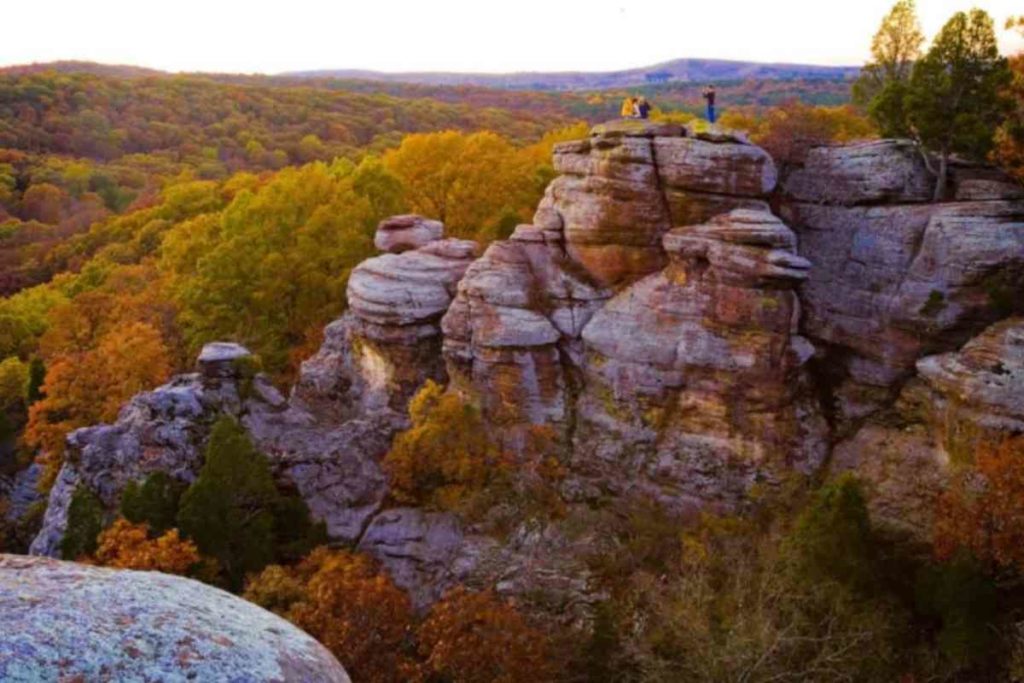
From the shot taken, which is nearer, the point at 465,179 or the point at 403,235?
the point at 403,235

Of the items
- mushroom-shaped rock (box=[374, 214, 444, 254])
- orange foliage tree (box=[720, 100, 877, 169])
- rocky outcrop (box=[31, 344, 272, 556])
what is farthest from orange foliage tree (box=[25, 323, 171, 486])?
orange foliage tree (box=[720, 100, 877, 169])

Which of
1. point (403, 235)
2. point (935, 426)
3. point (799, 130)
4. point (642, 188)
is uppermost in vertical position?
point (799, 130)

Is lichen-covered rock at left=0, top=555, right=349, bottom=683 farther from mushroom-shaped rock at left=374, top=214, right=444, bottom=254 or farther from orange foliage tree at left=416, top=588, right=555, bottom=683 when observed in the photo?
mushroom-shaped rock at left=374, top=214, right=444, bottom=254

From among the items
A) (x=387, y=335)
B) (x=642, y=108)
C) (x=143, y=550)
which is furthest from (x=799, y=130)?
(x=143, y=550)

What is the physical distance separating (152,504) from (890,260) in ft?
72.0

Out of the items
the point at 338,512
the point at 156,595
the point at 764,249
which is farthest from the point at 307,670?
the point at 764,249

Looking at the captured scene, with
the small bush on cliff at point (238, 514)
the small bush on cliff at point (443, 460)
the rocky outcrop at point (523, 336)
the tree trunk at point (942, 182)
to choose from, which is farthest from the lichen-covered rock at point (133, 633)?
the tree trunk at point (942, 182)

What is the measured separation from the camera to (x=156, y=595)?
11.7 m

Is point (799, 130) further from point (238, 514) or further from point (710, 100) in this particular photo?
point (238, 514)

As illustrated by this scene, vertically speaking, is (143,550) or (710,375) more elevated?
(710,375)

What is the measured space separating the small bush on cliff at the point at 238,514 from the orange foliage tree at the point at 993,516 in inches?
656

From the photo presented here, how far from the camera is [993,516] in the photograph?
62.1 ft

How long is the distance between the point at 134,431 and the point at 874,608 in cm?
2167

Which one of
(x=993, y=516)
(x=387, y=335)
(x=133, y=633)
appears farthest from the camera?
(x=387, y=335)
